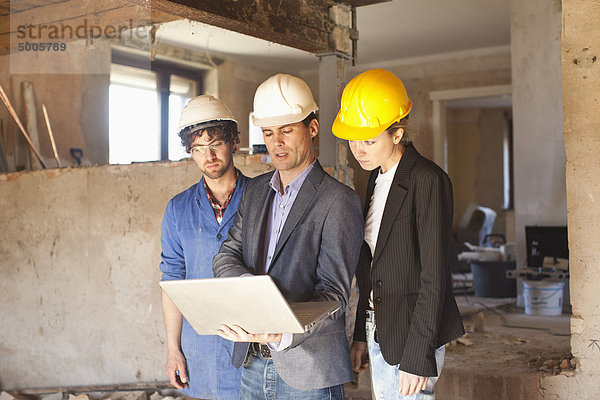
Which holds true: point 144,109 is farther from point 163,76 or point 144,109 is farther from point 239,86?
point 239,86

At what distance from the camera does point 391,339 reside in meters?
2.03

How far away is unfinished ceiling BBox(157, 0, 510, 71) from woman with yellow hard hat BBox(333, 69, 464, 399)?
16.9 ft

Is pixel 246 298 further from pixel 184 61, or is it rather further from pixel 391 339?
pixel 184 61

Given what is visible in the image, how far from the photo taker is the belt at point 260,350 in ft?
6.55

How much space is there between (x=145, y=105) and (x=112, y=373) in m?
5.51

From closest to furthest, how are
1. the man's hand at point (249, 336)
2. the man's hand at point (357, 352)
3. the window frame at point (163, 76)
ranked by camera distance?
the man's hand at point (249, 336) < the man's hand at point (357, 352) < the window frame at point (163, 76)

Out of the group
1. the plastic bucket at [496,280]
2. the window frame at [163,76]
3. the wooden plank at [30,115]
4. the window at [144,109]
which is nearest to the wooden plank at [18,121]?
the wooden plank at [30,115]

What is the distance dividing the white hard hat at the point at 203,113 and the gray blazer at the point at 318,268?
691mm

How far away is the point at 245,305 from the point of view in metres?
1.65

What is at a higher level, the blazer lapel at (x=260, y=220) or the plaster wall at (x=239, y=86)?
the plaster wall at (x=239, y=86)

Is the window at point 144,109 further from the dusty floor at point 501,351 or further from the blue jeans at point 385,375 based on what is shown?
the blue jeans at point 385,375

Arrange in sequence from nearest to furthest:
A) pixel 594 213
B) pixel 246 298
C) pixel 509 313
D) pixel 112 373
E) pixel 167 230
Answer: pixel 246 298 → pixel 167 230 → pixel 594 213 → pixel 112 373 → pixel 509 313

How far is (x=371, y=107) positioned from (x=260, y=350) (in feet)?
2.94

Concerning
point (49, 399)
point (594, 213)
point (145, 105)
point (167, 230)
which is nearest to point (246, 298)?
point (167, 230)
